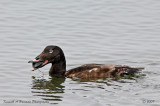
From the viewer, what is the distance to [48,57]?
1659cm

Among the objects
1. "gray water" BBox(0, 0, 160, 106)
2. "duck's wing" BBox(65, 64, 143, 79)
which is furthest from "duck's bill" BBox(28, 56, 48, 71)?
"duck's wing" BBox(65, 64, 143, 79)

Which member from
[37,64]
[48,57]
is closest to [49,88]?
[37,64]

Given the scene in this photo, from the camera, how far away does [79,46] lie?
19.8 meters

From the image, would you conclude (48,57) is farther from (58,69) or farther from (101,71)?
(101,71)

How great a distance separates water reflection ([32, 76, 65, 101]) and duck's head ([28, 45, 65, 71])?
445 millimetres

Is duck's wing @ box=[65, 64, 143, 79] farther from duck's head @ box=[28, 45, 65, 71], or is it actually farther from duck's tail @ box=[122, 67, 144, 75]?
duck's head @ box=[28, 45, 65, 71]

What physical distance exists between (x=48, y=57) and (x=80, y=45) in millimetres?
3440

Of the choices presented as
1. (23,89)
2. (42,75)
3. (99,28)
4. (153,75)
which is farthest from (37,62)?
(99,28)

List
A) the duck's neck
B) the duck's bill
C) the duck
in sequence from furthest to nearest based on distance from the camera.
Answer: the duck's neck → the duck's bill → the duck

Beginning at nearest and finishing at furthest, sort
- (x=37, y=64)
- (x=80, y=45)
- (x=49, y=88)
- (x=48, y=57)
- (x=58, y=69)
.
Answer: (x=49, y=88) → (x=37, y=64) → (x=48, y=57) → (x=58, y=69) → (x=80, y=45)

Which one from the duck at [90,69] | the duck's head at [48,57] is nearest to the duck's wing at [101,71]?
the duck at [90,69]

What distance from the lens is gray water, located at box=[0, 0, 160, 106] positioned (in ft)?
45.4

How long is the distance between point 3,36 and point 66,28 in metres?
2.68

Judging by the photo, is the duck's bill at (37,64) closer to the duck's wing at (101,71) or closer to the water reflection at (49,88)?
the water reflection at (49,88)
